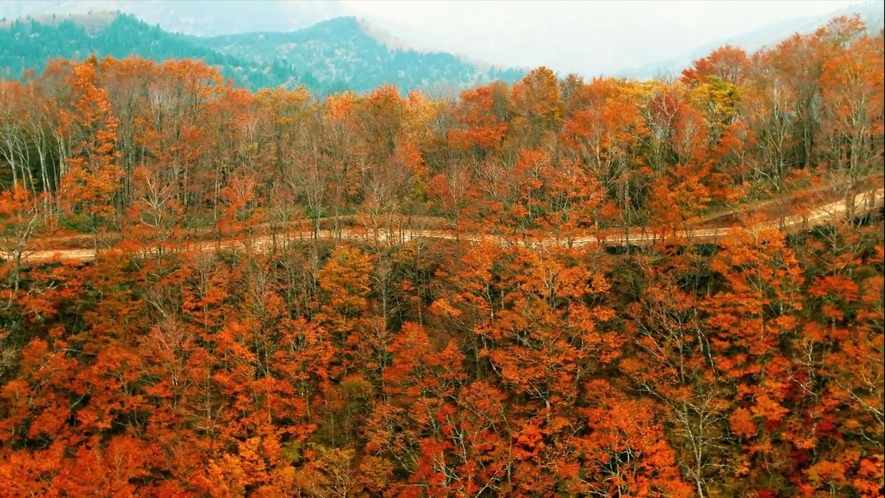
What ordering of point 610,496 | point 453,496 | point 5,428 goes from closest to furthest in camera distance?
point 610,496
point 453,496
point 5,428

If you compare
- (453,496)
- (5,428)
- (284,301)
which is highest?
(284,301)

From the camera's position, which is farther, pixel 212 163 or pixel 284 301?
pixel 212 163

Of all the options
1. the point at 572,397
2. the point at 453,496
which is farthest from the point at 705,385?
the point at 453,496

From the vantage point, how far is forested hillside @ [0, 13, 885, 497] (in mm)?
31344

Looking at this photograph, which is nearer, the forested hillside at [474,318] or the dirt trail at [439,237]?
the forested hillside at [474,318]

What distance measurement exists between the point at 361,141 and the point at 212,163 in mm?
13915

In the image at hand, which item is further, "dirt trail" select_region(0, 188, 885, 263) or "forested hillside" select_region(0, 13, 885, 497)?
"dirt trail" select_region(0, 188, 885, 263)

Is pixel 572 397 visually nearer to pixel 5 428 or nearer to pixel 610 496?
pixel 610 496

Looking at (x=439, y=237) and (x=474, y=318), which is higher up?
(x=439, y=237)

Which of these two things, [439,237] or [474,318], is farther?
[439,237]

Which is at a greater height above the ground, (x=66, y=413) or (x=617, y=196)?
(x=617, y=196)

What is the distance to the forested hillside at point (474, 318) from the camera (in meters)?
31.3

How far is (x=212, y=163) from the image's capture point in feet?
179

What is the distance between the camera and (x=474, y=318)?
39.8 metres
